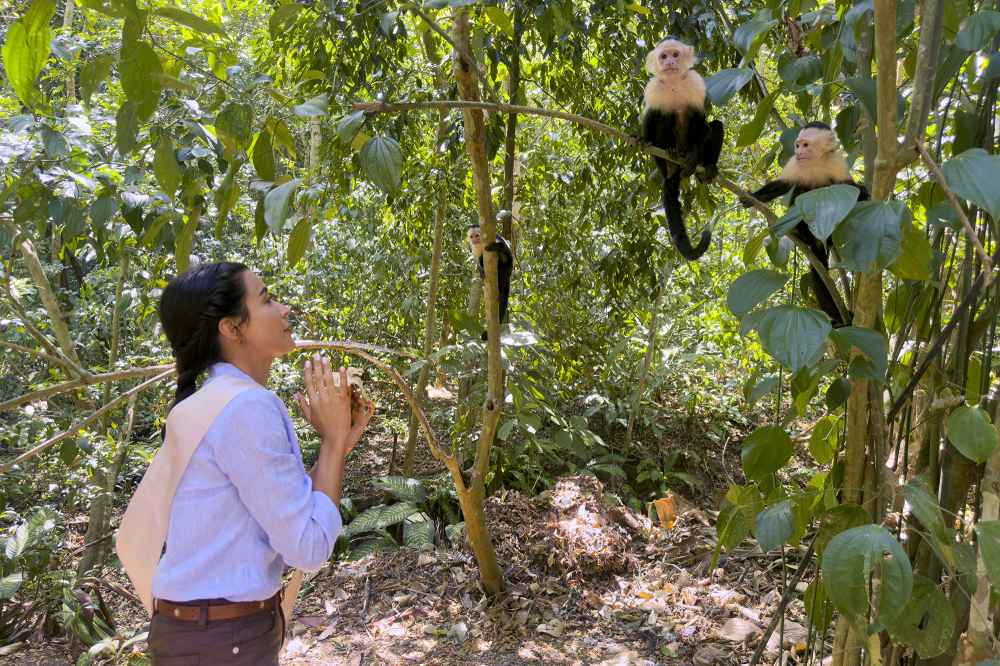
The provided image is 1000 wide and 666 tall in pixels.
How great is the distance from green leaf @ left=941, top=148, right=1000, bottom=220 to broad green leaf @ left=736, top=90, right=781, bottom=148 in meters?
0.73

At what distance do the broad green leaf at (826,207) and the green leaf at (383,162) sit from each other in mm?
602

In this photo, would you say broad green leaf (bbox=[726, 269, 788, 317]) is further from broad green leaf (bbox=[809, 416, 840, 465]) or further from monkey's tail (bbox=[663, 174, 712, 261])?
monkey's tail (bbox=[663, 174, 712, 261])

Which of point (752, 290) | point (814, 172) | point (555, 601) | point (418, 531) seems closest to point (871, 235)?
point (752, 290)

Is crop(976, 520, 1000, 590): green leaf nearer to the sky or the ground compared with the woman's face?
nearer to the ground

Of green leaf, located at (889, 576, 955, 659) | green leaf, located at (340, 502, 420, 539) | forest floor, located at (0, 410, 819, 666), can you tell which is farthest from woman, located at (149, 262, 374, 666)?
green leaf, located at (340, 502, 420, 539)

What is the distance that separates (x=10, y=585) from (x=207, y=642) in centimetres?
269

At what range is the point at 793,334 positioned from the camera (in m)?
0.95

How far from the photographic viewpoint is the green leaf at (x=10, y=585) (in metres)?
3.16

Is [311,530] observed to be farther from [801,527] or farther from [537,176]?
[537,176]

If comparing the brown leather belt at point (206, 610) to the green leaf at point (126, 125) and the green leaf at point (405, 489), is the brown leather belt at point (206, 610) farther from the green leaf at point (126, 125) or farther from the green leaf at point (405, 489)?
the green leaf at point (405, 489)

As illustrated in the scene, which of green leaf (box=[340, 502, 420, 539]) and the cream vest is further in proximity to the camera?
green leaf (box=[340, 502, 420, 539])

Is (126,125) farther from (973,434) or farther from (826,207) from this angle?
(973,434)

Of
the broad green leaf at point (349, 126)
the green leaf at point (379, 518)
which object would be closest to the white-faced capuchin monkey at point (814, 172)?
the broad green leaf at point (349, 126)

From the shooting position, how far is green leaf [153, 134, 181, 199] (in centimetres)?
118
